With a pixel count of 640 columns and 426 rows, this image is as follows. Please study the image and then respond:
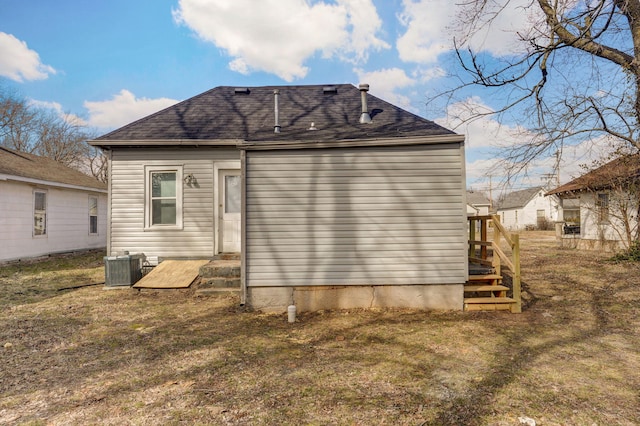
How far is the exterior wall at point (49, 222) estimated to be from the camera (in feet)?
33.1

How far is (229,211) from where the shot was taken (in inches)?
338

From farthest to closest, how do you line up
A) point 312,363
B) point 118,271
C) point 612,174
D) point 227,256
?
point 612,174, point 227,256, point 118,271, point 312,363

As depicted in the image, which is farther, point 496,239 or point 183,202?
point 183,202

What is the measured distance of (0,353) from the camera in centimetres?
401

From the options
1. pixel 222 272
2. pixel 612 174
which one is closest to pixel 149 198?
pixel 222 272

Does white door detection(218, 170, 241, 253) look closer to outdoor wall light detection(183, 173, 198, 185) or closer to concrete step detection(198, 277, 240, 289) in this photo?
outdoor wall light detection(183, 173, 198, 185)

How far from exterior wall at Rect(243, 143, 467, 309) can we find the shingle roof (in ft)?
4.77

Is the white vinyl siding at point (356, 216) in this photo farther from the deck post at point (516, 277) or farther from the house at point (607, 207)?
the house at point (607, 207)

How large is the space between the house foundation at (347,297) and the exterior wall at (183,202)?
3.37m

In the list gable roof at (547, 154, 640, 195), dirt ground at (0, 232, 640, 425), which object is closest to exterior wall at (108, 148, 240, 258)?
dirt ground at (0, 232, 640, 425)

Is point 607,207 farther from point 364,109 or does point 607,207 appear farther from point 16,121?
point 16,121

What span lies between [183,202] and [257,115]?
10.8ft

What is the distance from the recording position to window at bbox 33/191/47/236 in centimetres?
1114

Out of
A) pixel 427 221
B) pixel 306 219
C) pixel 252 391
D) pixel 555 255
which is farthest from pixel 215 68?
pixel 555 255
